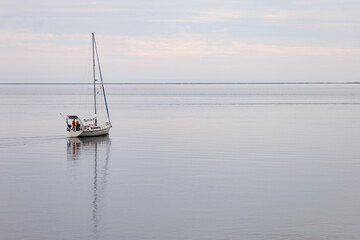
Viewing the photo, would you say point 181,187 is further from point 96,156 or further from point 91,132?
point 91,132

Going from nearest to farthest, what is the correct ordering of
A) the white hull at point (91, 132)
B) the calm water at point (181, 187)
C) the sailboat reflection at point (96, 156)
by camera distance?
the calm water at point (181, 187)
the sailboat reflection at point (96, 156)
the white hull at point (91, 132)

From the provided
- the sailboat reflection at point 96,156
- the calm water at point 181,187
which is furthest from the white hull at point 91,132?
the calm water at point 181,187

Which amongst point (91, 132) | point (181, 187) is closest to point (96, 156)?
point (91, 132)

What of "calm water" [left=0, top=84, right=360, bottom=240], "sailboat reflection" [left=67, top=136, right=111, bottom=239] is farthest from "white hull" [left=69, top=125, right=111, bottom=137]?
"calm water" [left=0, top=84, right=360, bottom=240]

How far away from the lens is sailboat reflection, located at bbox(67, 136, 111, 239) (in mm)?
32125

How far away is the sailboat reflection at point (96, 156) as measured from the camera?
105 feet

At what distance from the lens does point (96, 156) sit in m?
53.4

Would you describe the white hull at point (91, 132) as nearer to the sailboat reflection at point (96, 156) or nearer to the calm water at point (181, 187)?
the sailboat reflection at point (96, 156)

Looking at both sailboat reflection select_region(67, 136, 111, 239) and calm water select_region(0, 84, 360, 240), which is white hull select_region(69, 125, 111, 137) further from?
calm water select_region(0, 84, 360, 240)

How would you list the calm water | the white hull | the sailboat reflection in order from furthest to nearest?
the white hull → the sailboat reflection → the calm water

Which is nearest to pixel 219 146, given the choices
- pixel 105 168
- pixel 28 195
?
pixel 105 168

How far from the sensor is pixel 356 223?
93.5 feet

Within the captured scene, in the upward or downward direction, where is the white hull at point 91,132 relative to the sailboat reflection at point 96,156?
upward

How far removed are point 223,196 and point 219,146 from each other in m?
24.2
